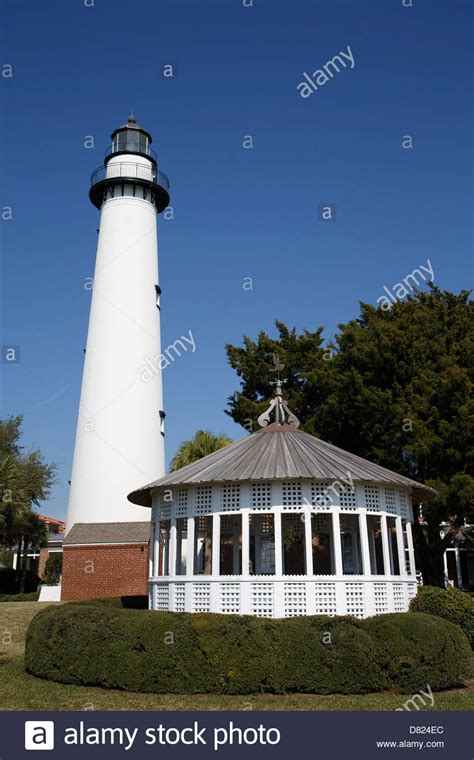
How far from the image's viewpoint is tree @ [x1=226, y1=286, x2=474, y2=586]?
25.2 meters

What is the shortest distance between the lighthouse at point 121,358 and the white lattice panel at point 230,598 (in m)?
14.5

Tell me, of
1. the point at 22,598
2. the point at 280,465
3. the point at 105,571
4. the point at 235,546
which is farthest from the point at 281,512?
the point at 22,598

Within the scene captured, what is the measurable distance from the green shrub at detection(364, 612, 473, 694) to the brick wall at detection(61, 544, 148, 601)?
17378mm

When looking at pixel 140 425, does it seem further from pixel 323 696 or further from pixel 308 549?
pixel 323 696

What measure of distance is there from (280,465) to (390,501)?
3.41m

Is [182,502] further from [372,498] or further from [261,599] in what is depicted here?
[372,498]

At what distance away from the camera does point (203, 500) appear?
17.0 metres

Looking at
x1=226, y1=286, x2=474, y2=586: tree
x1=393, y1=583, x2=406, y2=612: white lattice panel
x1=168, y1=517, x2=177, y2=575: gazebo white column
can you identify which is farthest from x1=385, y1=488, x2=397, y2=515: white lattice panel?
x1=226, y1=286, x2=474, y2=586: tree

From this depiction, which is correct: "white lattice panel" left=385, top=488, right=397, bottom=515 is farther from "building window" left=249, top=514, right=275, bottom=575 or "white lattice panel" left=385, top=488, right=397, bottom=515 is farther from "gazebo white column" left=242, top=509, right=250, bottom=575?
"building window" left=249, top=514, right=275, bottom=575

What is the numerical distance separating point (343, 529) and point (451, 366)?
352 inches

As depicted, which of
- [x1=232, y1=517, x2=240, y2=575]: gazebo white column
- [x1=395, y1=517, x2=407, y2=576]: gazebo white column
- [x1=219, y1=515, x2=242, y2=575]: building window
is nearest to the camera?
[x1=395, y1=517, x2=407, y2=576]: gazebo white column

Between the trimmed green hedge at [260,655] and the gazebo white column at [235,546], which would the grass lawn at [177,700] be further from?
the gazebo white column at [235,546]

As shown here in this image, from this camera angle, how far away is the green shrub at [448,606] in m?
17.0

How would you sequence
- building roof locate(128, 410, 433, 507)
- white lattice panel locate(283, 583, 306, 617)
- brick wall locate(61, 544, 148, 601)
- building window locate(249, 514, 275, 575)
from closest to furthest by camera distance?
white lattice panel locate(283, 583, 306, 617) < building roof locate(128, 410, 433, 507) < building window locate(249, 514, 275, 575) < brick wall locate(61, 544, 148, 601)
